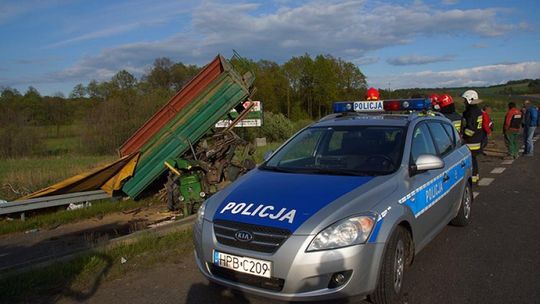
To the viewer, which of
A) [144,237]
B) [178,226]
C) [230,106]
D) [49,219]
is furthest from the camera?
[230,106]

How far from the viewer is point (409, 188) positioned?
4199mm

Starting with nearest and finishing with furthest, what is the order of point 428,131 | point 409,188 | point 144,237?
point 409,188, point 428,131, point 144,237

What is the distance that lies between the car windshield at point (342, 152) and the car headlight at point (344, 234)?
33.9 inches

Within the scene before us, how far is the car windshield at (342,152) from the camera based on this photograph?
14.7 feet

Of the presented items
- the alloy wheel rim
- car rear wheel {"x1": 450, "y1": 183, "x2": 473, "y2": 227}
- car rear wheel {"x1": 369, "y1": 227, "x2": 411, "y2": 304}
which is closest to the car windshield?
car rear wheel {"x1": 369, "y1": 227, "x2": 411, "y2": 304}

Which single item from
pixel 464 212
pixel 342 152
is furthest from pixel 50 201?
pixel 464 212

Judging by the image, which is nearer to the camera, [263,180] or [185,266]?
[263,180]

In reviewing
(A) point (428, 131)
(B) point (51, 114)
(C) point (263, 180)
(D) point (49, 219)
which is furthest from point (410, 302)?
(B) point (51, 114)

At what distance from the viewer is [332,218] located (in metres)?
3.44

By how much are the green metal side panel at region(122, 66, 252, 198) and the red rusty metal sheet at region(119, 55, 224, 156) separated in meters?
0.12

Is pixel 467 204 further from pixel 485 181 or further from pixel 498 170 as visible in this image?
pixel 498 170

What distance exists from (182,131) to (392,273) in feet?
20.0

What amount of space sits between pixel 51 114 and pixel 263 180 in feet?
92.6

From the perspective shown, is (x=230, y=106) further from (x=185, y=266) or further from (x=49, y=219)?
(x=185, y=266)
